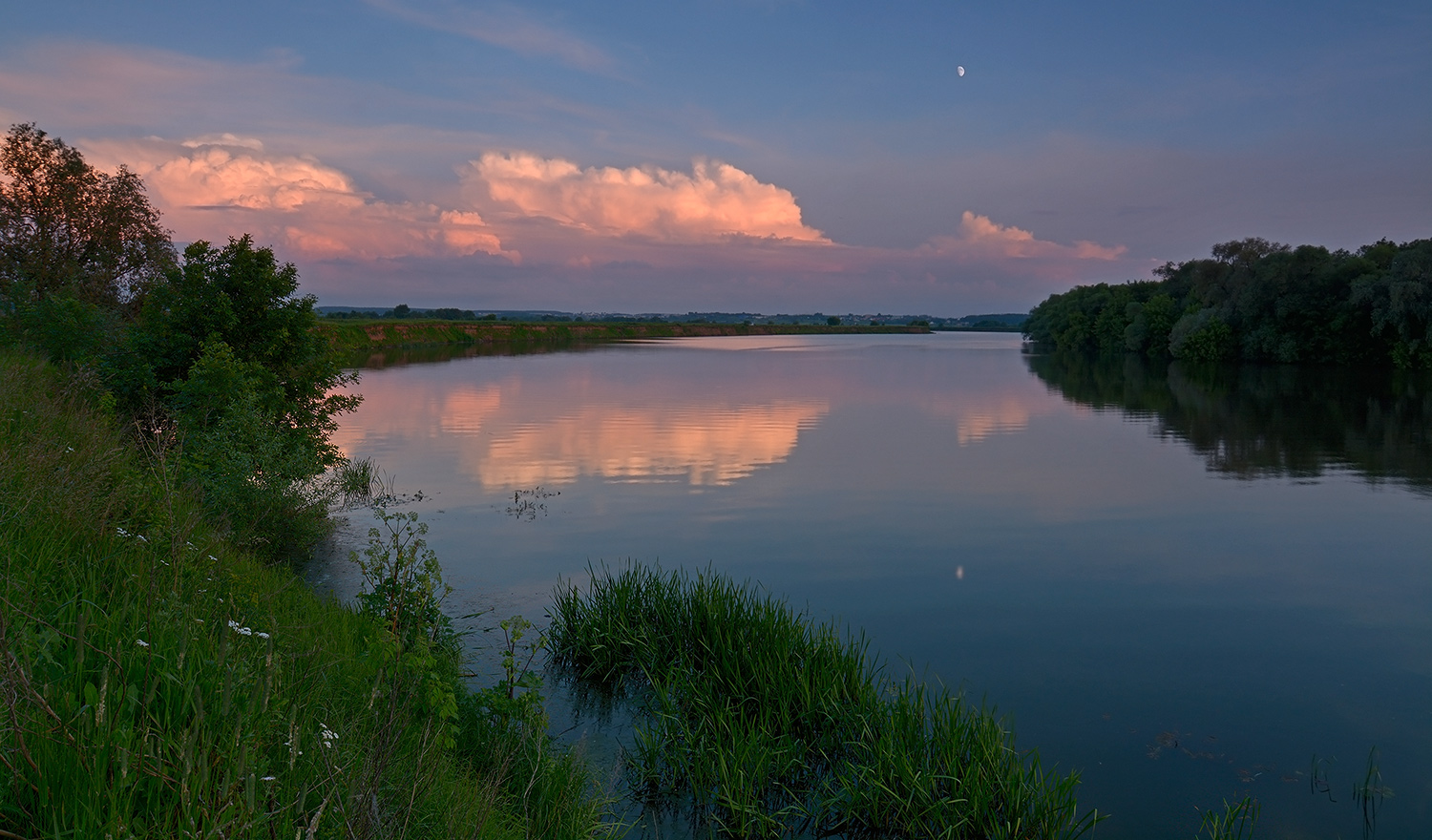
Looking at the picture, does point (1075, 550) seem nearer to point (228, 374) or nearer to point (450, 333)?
point (228, 374)

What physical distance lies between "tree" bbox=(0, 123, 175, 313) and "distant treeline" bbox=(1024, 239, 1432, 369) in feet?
275

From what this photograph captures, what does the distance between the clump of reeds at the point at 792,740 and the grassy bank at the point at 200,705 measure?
1276mm

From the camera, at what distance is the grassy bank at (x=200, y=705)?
364cm

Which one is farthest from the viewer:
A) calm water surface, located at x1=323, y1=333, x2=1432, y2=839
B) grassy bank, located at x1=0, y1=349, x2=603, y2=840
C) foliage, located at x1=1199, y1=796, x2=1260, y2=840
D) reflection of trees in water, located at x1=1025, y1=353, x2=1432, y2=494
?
reflection of trees in water, located at x1=1025, y1=353, x2=1432, y2=494

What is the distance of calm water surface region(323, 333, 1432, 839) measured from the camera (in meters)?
9.60

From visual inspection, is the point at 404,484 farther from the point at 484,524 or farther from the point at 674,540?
the point at 674,540

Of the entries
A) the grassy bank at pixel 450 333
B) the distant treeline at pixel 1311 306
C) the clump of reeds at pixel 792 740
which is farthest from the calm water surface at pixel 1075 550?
the grassy bank at pixel 450 333

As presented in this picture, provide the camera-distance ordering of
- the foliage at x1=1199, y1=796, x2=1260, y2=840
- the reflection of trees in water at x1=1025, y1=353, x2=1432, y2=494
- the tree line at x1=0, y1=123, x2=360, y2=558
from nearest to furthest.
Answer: the foliage at x1=1199, y1=796, x2=1260, y2=840
the tree line at x1=0, y1=123, x2=360, y2=558
the reflection of trees in water at x1=1025, y1=353, x2=1432, y2=494

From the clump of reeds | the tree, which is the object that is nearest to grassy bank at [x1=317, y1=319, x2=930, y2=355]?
the tree

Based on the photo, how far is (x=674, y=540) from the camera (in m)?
17.7

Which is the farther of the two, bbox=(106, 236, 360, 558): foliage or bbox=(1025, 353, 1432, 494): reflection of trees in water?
bbox=(1025, 353, 1432, 494): reflection of trees in water

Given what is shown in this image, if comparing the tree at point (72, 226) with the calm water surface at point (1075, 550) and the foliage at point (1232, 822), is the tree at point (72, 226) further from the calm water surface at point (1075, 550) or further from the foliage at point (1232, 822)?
the foliage at point (1232, 822)

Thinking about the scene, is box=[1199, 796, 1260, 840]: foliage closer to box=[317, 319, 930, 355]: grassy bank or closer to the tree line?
the tree line

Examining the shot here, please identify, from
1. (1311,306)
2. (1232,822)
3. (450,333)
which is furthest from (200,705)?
(450,333)
